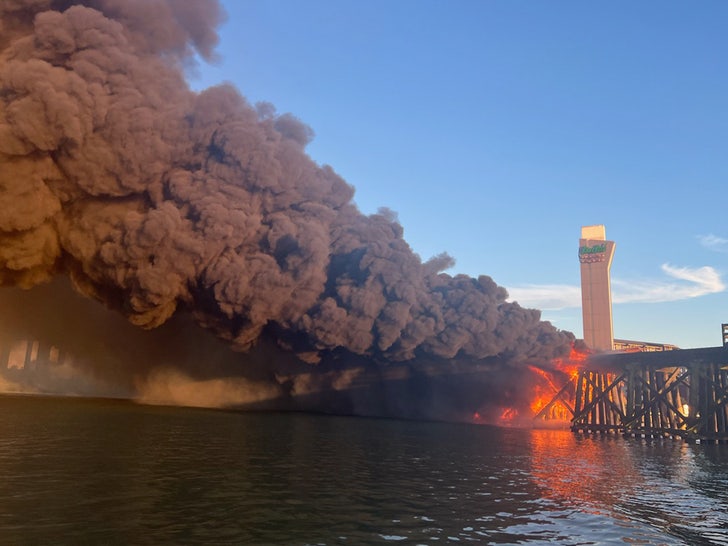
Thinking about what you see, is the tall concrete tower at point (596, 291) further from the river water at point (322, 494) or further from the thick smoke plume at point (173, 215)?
the river water at point (322, 494)

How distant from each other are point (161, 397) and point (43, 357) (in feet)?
76.0

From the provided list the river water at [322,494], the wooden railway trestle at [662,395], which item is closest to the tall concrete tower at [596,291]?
the wooden railway trestle at [662,395]

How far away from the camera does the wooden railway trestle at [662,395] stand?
160ft

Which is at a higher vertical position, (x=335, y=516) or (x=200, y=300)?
(x=200, y=300)

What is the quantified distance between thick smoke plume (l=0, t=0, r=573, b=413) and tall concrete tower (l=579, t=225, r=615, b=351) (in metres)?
61.0

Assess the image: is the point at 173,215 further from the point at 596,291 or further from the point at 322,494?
the point at 596,291

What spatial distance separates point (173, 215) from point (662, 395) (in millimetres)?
47791

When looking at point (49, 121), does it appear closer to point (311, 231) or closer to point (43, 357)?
point (311, 231)

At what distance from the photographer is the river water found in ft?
40.0

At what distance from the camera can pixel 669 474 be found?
86.2 feet

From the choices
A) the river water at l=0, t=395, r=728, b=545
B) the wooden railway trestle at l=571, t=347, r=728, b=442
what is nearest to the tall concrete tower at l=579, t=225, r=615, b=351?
the wooden railway trestle at l=571, t=347, r=728, b=442

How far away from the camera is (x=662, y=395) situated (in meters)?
54.0

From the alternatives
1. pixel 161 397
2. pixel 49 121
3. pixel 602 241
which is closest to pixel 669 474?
pixel 49 121

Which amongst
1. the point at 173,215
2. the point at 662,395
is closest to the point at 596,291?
the point at 662,395
